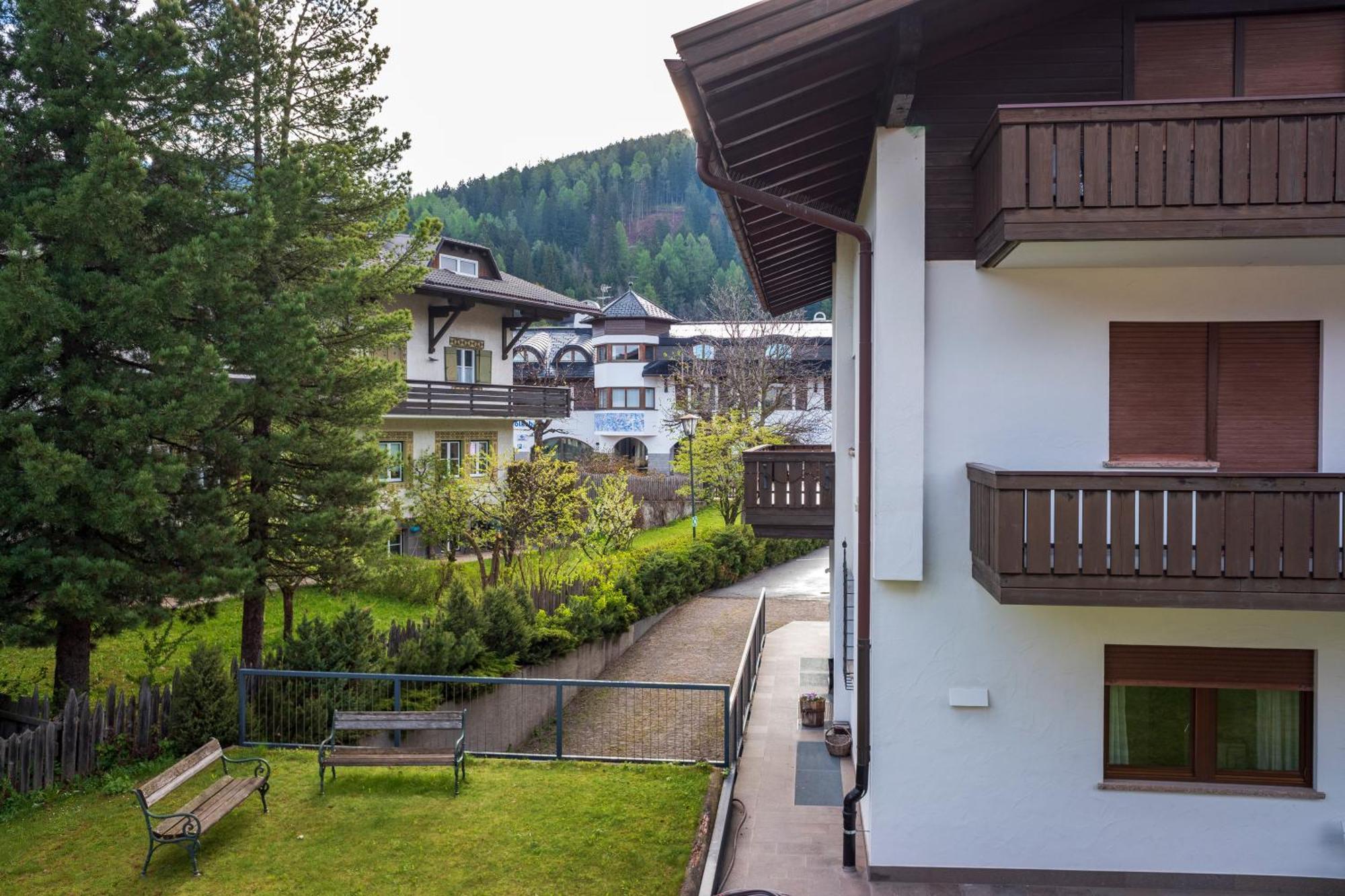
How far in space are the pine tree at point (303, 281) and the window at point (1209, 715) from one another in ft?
32.7

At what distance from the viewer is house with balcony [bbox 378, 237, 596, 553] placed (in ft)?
90.0

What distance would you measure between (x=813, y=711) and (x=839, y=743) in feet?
4.45

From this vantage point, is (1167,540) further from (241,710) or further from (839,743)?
(241,710)

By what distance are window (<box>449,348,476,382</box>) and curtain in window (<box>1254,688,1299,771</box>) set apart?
83.6 ft

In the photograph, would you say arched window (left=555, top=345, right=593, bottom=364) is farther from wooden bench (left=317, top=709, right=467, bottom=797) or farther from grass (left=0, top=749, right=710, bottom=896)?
grass (left=0, top=749, right=710, bottom=896)

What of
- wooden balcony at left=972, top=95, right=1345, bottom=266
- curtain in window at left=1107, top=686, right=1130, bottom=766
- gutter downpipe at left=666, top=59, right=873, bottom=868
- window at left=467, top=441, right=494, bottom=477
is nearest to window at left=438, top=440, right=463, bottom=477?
window at left=467, top=441, right=494, bottom=477

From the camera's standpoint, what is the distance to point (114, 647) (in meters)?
15.5

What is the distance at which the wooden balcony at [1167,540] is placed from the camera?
21.4ft

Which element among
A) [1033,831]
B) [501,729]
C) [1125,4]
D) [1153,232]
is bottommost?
[501,729]

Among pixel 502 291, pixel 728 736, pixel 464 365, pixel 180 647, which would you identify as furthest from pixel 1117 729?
pixel 502 291

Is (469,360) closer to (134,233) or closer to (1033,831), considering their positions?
(134,233)

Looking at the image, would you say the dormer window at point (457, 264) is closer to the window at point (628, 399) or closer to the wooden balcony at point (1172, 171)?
the window at point (628, 399)

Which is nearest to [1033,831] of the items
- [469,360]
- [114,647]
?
[114,647]

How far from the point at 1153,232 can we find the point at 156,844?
31.9 feet
